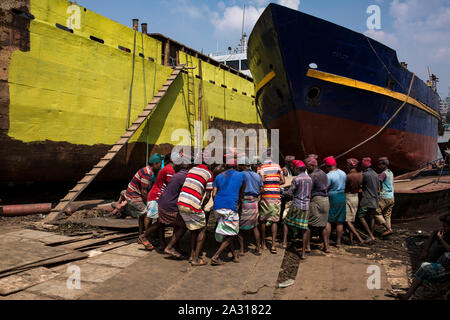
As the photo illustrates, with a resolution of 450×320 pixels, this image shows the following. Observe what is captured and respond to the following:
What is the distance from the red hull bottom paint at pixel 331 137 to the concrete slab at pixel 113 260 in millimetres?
5478

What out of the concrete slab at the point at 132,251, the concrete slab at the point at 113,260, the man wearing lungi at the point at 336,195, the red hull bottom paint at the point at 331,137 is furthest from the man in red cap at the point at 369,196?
the concrete slab at the point at 113,260

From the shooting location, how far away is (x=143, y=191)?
5.18m

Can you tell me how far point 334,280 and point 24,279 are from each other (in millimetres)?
3651

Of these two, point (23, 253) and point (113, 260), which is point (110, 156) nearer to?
point (23, 253)

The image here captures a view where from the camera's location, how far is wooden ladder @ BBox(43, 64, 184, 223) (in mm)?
6373

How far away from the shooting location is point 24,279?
3285 mm

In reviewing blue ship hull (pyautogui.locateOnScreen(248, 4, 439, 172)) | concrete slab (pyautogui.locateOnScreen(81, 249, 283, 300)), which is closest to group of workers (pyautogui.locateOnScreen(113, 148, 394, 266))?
concrete slab (pyautogui.locateOnScreen(81, 249, 283, 300))

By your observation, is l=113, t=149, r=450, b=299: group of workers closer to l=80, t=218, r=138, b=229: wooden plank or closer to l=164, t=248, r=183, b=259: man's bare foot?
l=164, t=248, r=183, b=259: man's bare foot

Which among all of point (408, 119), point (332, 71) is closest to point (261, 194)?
point (332, 71)

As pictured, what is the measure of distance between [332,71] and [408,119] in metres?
3.76

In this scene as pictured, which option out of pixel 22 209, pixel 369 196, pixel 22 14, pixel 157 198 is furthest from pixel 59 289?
pixel 22 14

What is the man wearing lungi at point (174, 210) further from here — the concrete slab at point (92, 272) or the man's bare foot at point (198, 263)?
the concrete slab at point (92, 272)

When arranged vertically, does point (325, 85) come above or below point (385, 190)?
above

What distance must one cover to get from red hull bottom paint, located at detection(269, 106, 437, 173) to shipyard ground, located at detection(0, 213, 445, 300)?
3490 millimetres
